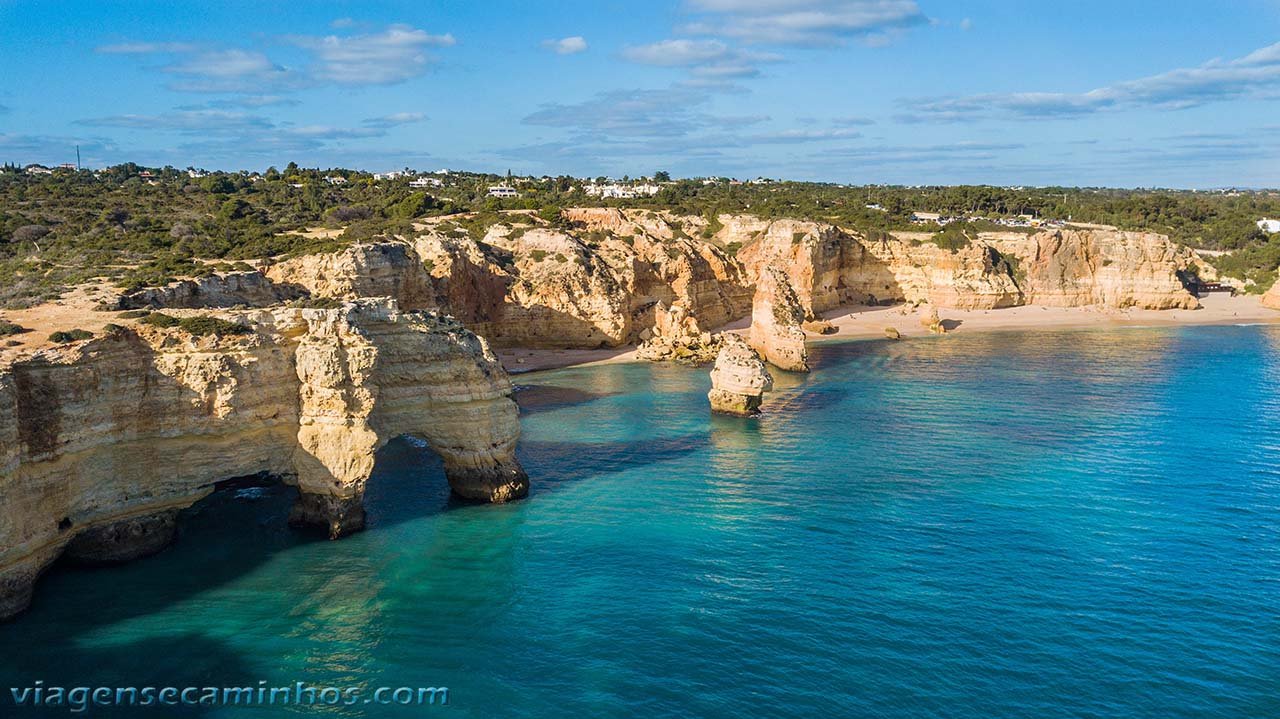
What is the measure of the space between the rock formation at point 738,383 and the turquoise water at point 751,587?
11.9 feet

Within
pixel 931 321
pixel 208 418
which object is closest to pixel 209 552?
pixel 208 418

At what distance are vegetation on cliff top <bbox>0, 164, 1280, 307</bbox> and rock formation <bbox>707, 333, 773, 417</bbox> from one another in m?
24.4

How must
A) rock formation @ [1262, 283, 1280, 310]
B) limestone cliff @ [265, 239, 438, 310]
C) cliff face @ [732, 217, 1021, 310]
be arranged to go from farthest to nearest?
rock formation @ [1262, 283, 1280, 310] → cliff face @ [732, 217, 1021, 310] → limestone cliff @ [265, 239, 438, 310]

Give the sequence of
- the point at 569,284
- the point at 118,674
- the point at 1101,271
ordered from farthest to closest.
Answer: the point at 1101,271
the point at 569,284
the point at 118,674

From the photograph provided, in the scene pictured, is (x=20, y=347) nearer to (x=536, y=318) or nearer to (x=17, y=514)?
(x=17, y=514)

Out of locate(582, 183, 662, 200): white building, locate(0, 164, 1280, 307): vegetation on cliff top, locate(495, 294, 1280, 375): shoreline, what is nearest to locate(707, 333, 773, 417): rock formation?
locate(0, 164, 1280, 307): vegetation on cliff top

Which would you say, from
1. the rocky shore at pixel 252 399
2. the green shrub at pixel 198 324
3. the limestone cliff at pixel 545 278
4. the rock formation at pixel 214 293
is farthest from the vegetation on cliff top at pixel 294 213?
the green shrub at pixel 198 324

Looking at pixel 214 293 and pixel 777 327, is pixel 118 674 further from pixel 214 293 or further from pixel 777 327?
pixel 777 327

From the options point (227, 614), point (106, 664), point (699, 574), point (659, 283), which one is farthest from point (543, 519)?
point (659, 283)

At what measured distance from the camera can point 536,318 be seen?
203 feet

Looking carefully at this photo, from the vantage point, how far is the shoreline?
7269 cm

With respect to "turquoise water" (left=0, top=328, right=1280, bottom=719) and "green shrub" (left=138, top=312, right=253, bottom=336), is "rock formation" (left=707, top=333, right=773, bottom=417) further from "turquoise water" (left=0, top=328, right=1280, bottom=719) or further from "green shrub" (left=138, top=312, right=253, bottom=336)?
"green shrub" (left=138, top=312, right=253, bottom=336)

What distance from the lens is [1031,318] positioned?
78125 mm

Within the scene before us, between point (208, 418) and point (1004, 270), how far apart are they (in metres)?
76.4
